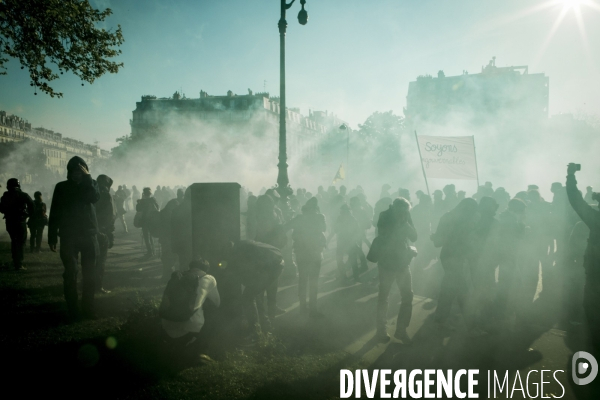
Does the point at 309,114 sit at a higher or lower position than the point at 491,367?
higher

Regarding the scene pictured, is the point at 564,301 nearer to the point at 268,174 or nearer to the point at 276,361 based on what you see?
the point at 276,361

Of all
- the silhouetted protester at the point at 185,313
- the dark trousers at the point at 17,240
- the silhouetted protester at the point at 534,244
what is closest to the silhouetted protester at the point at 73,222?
the silhouetted protester at the point at 185,313

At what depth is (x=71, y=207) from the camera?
201 inches

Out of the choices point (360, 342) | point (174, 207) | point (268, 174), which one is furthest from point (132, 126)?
point (360, 342)

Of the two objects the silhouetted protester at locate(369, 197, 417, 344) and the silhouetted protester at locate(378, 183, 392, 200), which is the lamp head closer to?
the silhouetted protester at locate(378, 183, 392, 200)

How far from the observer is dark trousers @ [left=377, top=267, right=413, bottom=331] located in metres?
5.12

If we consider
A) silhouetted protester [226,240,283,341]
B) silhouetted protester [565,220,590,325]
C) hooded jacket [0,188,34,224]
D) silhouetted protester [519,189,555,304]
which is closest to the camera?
silhouetted protester [226,240,283,341]

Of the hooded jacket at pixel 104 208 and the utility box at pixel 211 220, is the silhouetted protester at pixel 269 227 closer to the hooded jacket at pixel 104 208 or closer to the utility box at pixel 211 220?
the utility box at pixel 211 220

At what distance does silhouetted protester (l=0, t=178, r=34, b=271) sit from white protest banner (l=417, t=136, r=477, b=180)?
32.4ft

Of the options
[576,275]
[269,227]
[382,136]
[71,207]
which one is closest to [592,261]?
[269,227]

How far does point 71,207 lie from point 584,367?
639 cm

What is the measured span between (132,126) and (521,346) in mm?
76450

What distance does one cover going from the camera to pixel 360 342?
5.06m

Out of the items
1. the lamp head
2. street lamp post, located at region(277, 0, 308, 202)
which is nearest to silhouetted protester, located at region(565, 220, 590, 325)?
street lamp post, located at region(277, 0, 308, 202)
